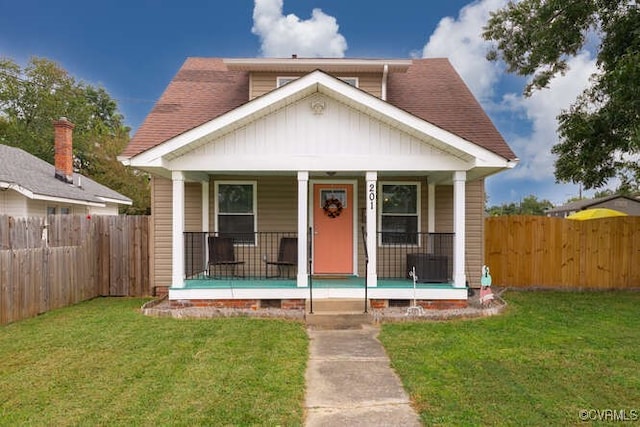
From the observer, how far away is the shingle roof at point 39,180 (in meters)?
12.8

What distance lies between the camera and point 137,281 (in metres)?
9.40

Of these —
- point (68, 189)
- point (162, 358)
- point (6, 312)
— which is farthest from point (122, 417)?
point (68, 189)

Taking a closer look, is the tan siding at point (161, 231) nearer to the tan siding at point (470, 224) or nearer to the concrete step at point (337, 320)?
the concrete step at point (337, 320)

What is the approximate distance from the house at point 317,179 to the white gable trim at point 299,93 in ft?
0.08

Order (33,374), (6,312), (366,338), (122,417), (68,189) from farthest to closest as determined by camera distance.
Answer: (68,189)
(6,312)
(366,338)
(33,374)
(122,417)

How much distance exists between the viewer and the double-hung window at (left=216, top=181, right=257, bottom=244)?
30.8 ft

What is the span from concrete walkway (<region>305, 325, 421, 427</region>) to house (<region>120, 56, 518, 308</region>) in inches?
73.0

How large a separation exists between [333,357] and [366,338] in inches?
39.3

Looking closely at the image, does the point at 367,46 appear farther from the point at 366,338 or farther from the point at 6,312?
the point at 6,312

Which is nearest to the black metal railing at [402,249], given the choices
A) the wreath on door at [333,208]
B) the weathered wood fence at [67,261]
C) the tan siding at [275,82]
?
the wreath on door at [333,208]

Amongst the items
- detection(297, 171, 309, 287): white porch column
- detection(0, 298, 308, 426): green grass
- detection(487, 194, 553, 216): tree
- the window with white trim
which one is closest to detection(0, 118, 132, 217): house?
detection(0, 298, 308, 426): green grass

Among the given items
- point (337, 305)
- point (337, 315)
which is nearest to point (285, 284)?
point (337, 305)

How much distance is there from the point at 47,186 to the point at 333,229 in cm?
1063

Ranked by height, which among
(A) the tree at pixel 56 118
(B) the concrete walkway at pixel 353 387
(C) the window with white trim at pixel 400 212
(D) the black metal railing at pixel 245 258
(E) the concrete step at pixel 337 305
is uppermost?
(A) the tree at pixel 56 118
